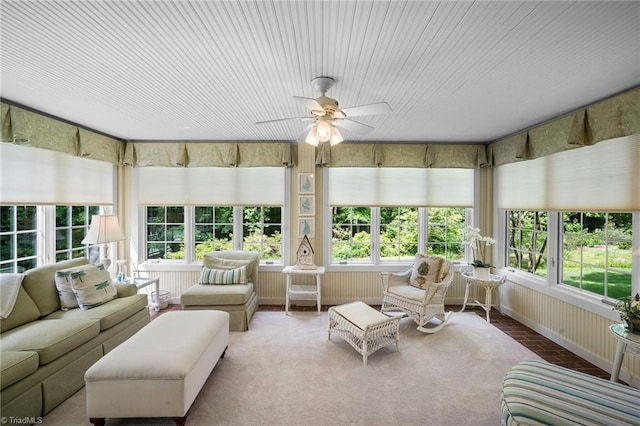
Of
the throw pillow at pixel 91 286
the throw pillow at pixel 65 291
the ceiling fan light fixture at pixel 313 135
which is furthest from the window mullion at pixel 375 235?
the throw pillow at pixel 65 291

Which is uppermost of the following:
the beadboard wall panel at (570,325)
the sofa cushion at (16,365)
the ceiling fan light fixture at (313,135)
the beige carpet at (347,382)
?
the ceiling fan light fixture at (313,135)

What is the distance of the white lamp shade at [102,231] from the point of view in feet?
10.7

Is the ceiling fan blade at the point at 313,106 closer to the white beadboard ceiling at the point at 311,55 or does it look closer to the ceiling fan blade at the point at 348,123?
the ceiling fan blade at the point at 348,123

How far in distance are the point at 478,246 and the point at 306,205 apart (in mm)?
2805

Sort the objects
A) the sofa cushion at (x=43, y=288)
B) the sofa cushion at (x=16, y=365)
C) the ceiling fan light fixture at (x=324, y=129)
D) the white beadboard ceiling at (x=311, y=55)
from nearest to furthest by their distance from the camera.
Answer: the white beadboard ceiling at (x=311, y=55) → the sofa cushion at (x=16, y=365) → the ceiling fan light fixture at (x=324, y=129) → the sofa cushion at (x=43, y=288)

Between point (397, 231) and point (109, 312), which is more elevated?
point (397, 231)

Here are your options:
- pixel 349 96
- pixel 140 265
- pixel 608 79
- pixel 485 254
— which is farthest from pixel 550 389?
pixel 140 265

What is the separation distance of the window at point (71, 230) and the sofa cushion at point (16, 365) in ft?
6.78

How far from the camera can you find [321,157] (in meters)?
4.35

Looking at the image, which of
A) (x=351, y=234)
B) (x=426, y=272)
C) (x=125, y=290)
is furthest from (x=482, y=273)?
(x=125, y=290)

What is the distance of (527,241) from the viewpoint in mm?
3896

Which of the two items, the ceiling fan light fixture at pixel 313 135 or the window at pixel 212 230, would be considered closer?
the ceiling fan light fixture at pixel 313 135

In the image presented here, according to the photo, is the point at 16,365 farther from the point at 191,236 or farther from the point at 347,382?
the point at 191,236

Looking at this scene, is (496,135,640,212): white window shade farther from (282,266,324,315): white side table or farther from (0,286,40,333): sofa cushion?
(0,286,40,333): sofa cushion
